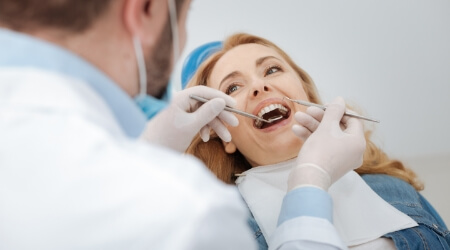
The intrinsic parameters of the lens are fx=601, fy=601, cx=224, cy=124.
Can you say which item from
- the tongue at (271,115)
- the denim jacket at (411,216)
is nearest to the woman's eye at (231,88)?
the tongue at (271,115)

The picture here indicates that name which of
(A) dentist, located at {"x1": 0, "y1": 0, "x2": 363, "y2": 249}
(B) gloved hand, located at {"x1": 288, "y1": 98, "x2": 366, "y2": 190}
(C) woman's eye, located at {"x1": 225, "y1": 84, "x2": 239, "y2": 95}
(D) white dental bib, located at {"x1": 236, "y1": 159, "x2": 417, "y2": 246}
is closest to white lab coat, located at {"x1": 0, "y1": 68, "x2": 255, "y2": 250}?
(A) dentist, located at {"x1": 0, "y1": 0, "x2": 363, "y2": 249}

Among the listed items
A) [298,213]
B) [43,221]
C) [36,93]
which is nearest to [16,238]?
[43,221]

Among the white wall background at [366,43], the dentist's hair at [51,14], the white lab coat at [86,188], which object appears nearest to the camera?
the white lab coat at [86,188]

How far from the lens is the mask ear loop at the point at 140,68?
82 cm

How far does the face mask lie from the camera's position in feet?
2.73

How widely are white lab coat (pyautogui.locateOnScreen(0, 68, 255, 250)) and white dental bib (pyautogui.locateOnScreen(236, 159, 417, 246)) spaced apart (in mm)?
841

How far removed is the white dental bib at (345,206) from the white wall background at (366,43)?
29.5 inches

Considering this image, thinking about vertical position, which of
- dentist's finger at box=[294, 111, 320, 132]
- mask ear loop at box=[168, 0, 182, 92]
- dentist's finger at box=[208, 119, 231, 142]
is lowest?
dentist's finger at box=[208, 119, 231, 142]

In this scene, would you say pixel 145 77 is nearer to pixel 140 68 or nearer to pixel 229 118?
pixel 140 68

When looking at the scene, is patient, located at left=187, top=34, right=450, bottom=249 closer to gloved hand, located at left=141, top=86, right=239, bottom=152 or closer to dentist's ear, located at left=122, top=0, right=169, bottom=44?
gloved hand, located at left=141, top=86, right=239, bottom=152

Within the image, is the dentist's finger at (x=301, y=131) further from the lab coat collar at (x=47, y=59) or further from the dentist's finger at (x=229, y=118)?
the lab coat collar at (x=47, y=59)

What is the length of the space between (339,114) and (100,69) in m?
0.82

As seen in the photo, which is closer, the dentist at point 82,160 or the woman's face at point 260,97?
the dentist at point 82,160

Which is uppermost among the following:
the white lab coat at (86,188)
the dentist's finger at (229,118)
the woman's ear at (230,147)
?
the white lab coat at (86,188)
